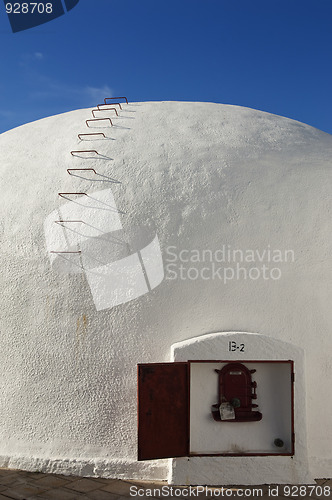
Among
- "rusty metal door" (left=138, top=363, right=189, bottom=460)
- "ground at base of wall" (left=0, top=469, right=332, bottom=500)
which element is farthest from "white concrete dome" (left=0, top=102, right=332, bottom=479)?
"rusty metal door" (left=138, top=363, right=189, bottom=460)

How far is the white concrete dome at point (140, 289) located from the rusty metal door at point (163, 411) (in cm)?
31

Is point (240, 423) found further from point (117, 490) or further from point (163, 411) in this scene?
point (117, 490)

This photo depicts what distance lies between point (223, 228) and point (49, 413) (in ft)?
10.5

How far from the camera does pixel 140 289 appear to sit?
5973 mm

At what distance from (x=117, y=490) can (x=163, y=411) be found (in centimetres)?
100

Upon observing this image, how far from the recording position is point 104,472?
566cm

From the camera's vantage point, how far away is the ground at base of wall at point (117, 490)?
520cm

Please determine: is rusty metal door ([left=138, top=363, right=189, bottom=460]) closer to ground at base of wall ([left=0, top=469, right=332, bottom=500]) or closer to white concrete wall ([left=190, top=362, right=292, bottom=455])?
white concrete wall ([left=190, top=362, right=292, bottom=455])

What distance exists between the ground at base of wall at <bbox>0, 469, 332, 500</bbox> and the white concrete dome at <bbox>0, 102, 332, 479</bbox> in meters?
0.16

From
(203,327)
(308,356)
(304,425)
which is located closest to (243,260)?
(203,327)

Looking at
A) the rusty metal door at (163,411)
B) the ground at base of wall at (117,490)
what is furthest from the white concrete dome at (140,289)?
the rusty metal door at (163,411)

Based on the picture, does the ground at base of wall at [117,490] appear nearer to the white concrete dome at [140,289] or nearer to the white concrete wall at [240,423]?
the white concrete dome at [140,289]

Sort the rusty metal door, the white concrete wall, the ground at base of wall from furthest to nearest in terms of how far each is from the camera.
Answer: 1. the white concrete wall
2. the rusty metal door
3. the ground at base of wall

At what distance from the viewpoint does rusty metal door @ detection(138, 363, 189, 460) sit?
214 inches
